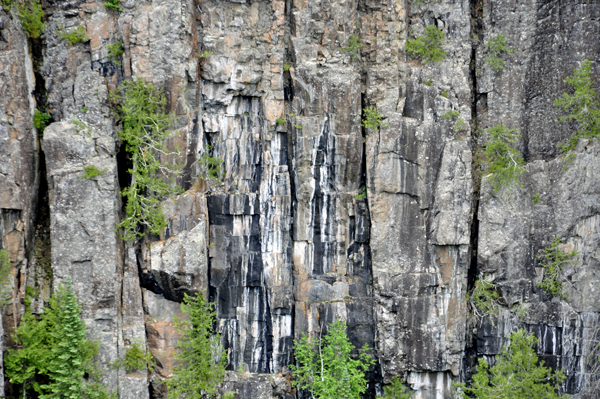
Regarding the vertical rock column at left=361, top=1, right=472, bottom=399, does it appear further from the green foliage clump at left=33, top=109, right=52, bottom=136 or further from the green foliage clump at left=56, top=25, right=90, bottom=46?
the green foliage clump at left=33, top=109, right=52, bottom=136

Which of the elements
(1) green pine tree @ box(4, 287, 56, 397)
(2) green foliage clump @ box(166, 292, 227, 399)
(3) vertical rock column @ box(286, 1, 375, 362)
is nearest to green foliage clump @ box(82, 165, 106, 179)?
(1) green pine tree @ box(4, 287, 56, 397)

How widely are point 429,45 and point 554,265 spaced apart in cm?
911

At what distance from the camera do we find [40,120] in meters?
17.6

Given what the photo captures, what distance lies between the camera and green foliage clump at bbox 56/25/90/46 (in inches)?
696

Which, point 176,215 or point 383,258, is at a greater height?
point 176,215

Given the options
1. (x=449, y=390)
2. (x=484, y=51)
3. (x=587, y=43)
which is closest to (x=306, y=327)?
(x=449, y=390)

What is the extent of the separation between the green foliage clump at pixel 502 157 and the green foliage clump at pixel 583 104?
182cm

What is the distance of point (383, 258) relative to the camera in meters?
18.6

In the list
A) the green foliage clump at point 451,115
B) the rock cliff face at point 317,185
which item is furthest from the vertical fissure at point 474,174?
the green foliage clump at point 451,115

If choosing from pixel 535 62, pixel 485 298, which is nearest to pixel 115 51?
pixel 535 62

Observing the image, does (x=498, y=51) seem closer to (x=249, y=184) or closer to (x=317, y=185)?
(x=317, y=185)

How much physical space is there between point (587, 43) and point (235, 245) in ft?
46.8

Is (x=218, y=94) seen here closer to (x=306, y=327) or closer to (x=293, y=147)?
(x=293, y=147)

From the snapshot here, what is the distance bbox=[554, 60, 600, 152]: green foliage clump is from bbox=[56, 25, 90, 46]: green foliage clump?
16.7 metres
